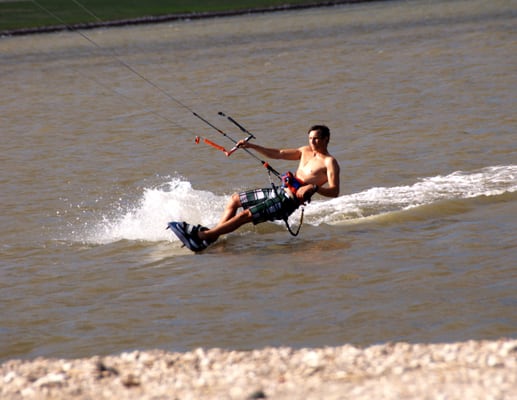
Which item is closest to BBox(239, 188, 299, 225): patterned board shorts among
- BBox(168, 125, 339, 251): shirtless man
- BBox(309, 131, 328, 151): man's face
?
BBox(168, 125, 339, 251): shirtless man

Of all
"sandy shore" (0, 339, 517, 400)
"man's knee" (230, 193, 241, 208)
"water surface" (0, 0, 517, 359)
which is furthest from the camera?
"man's knee" (230, 193, 241, 208)

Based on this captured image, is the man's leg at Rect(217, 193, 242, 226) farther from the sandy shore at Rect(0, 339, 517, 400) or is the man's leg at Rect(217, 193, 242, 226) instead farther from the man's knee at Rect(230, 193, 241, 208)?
the sandy shore at Rect(0, 339, 517, 400)

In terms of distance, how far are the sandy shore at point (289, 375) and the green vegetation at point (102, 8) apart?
148 ft

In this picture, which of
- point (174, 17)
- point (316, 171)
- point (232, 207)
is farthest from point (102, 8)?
point (316, 171)

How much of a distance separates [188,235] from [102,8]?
4522 centimetres

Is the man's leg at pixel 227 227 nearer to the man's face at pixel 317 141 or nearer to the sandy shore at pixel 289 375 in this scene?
the man's face at pixel 317 141

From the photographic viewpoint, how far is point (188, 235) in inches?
431

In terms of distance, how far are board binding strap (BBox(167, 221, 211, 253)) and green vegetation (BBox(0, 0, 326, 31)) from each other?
40.7 m

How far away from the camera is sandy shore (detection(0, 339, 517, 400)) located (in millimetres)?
5617

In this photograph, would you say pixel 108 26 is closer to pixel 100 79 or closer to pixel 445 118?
pixel 100 79

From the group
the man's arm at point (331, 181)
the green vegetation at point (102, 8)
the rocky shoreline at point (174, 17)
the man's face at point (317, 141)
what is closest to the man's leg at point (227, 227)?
the man's arm at point (331, 181)

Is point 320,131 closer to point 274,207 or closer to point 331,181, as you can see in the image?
point 331,181

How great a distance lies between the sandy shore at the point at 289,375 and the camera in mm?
5617

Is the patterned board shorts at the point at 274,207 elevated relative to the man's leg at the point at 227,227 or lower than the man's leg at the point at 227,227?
elevated
